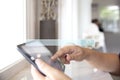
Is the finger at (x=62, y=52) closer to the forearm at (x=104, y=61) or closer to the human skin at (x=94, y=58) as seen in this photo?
the human skin at (x=94, y=58)

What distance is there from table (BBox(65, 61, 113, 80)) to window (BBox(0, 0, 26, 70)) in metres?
0.22

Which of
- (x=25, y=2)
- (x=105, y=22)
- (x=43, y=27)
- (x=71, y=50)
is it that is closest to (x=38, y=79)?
(x=71, y=50)

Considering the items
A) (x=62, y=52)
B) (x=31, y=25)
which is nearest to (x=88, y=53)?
(x=62, y=52)

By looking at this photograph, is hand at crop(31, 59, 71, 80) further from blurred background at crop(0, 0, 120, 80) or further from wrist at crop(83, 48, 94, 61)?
wrist at crop(83, 48, 94, 61)

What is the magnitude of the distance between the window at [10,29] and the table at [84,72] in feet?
0.73

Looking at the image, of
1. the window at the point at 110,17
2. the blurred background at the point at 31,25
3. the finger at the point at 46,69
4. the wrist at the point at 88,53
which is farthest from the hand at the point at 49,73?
the window at the point at 110,17

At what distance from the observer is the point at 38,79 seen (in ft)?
1.71

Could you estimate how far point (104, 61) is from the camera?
968 millimetres

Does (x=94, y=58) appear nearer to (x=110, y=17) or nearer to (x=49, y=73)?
(x=49, y=73)

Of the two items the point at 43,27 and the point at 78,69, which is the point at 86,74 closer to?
the point at 78,69

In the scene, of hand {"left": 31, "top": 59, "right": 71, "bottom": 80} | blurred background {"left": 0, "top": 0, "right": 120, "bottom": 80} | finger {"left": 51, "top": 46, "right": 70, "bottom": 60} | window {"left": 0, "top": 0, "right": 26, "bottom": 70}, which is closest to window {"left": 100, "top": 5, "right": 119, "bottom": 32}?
blurred background {"left": 0, "top": 0, "right": 120, "bottom": 80}

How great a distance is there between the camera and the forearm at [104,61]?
37.3 inches

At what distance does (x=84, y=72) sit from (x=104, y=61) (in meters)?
0.11

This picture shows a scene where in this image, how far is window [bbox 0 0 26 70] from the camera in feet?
2.95
